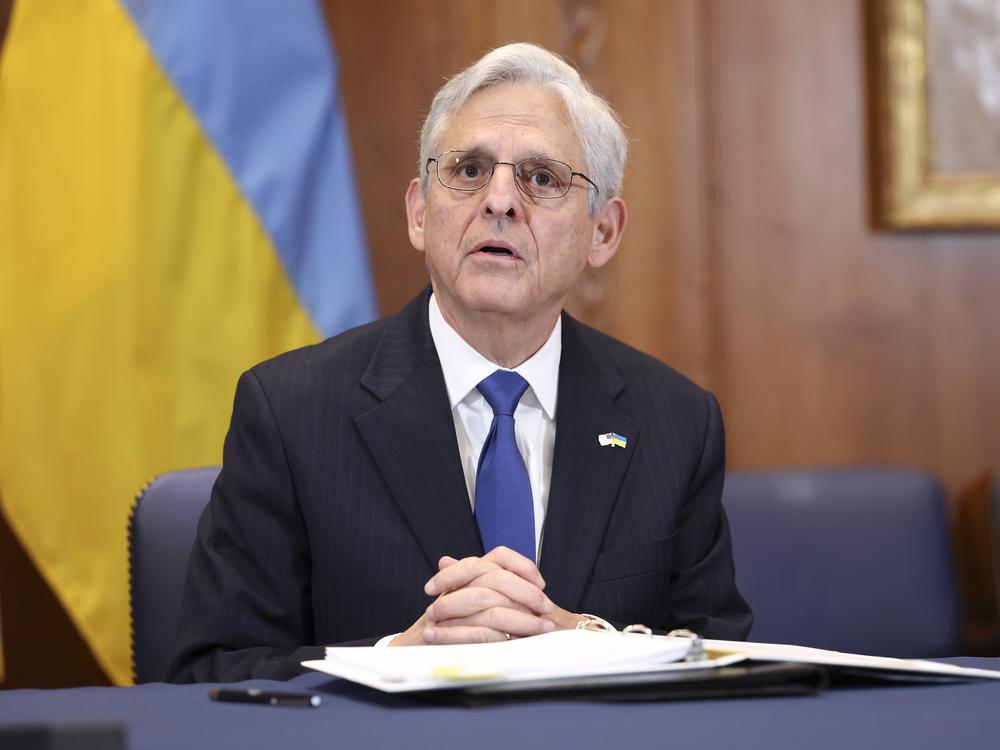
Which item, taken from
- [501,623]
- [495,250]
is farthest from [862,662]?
[495,250]

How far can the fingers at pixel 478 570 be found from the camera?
1564 millimetres

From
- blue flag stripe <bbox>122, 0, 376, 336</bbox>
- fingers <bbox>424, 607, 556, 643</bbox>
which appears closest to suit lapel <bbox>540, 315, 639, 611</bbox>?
fingers <bbox>424, 607, 556, 643</bbox>

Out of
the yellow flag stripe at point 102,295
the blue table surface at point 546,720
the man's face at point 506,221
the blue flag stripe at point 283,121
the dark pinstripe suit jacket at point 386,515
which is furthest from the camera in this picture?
the blue flag stripe at point 283,121

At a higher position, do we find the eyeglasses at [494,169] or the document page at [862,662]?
the eyeglasses at [494,169]

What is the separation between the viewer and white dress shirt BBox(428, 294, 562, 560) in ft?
6.76

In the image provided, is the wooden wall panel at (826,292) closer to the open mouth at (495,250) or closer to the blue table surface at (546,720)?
the open mouth at (495,250)

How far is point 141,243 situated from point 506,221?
1083 mm

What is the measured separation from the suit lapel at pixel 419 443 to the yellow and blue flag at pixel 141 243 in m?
0.85

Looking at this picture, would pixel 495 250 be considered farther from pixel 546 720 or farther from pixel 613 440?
pixel 546 720

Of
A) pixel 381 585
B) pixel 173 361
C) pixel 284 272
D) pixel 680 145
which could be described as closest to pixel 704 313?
pixel 680 145

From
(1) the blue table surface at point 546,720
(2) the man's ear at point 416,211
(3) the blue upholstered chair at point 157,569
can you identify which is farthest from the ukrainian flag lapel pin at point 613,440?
(1) the blue table surface at point 546,720

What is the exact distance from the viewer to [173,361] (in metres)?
2.79

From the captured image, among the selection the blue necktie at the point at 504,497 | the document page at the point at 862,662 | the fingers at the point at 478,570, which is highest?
the blue necktie at the point at 504,497

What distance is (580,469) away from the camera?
2049 mm
